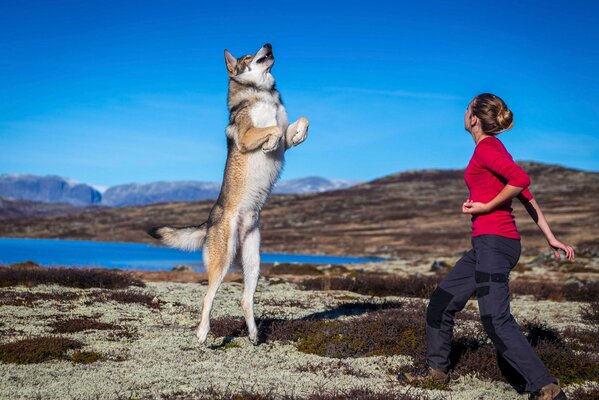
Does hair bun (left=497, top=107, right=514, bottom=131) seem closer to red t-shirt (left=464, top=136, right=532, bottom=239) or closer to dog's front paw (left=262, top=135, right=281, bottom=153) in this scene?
red t-shirt (left=464, top=136, right=532, bottom=239)

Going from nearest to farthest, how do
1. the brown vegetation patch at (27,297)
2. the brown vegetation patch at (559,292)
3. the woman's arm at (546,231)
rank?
the woman's arm at (546,231), the brown vegetation patch at (27,297), the brown vegetation patch at (559,292)

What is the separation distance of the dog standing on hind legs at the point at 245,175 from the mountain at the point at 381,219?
188 feet

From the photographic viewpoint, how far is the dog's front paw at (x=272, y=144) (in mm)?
8617

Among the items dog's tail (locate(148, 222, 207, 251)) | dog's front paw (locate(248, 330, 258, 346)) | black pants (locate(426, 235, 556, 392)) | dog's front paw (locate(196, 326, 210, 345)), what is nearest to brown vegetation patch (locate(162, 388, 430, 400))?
black pants (locate(426, 235, 556, 392))

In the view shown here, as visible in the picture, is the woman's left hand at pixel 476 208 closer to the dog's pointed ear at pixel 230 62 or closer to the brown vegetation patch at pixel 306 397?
the brown vegetation patch at pixel 306 397

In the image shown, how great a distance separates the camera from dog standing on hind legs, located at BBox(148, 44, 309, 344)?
8867 millimetres

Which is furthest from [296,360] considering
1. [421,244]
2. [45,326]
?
[421,244]

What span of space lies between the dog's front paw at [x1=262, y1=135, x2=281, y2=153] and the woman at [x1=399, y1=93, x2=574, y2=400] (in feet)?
9.74

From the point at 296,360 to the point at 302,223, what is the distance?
11859 cm

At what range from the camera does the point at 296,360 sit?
27.3 feet

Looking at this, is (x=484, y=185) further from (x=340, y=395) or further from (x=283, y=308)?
(x=283, y=308)

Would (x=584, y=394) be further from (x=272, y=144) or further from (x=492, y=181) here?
(x=272, y=144)

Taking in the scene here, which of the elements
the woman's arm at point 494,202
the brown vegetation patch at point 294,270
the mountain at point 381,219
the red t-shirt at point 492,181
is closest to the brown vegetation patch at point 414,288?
the brown vegetation patch at point 294,270

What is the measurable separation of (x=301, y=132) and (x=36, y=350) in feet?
16.7
